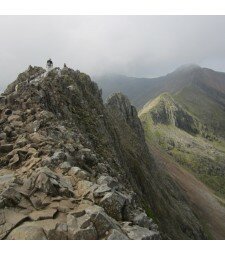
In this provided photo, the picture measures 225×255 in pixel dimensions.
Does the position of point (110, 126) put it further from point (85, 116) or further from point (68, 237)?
point (68, 237)

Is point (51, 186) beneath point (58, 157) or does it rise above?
beneath

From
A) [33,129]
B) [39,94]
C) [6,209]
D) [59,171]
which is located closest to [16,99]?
[39,94]

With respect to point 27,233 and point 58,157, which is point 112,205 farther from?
point 58,157

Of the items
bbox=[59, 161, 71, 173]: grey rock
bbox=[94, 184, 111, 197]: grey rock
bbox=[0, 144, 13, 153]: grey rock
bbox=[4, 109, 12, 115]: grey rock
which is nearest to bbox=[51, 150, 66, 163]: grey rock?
bbox=[59, 161, 71, 173]: grey rock

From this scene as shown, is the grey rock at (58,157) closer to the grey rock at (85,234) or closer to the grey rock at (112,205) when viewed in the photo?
the grey rock at (112,205)

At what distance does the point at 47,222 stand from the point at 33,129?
13.2m

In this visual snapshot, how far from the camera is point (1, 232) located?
49.2 feet

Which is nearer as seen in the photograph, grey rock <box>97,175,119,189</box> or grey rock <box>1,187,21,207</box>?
grey rock <box>1,187,21,207</box>

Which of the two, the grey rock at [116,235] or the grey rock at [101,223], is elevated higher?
the grey rock at [101,223]

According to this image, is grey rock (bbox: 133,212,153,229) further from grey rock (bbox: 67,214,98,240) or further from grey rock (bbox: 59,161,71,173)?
grey rock (bbox: 59,161,71,173)

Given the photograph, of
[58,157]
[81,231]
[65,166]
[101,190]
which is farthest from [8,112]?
[81,231]

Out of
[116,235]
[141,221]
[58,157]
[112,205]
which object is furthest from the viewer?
[58,157]

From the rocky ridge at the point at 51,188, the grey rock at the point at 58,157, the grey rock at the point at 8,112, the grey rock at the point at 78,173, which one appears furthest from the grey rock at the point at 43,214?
the grey rock at the point at 8,112

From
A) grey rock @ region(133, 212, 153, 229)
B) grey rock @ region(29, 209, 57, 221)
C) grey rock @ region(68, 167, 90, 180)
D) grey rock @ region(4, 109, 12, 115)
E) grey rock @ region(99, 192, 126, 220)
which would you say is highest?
grey rock @ region(4, 109, 12, 115)
